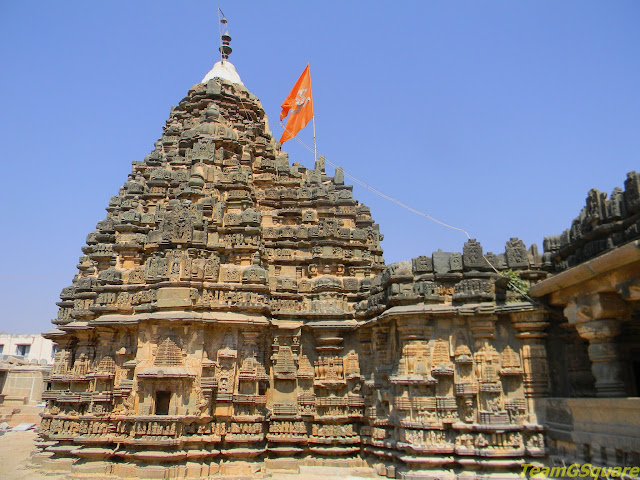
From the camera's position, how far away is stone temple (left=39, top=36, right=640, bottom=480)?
11555 mm

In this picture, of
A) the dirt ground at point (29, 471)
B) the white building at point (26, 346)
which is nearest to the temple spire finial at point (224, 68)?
the dirt ground at point (29, 471)

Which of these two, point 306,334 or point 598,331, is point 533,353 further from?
point 306,334

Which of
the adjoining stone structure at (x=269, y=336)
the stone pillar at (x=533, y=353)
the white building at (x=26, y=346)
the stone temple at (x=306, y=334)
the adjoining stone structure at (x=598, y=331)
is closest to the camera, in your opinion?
the adjoining stone structure at (x=598, y=331)

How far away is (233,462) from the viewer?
15352mm

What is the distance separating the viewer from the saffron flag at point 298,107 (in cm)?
2324

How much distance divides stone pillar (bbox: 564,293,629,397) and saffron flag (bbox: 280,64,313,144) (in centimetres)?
1578

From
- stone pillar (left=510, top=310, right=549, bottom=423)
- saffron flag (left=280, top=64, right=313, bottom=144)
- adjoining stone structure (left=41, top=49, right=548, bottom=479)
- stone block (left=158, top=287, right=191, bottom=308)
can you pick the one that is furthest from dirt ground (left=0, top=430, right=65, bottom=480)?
saffron flag (left=280, top=64, right=313, bottom=144)

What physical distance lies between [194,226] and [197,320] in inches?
140

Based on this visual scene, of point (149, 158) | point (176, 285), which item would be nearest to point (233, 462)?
point (176, 285)

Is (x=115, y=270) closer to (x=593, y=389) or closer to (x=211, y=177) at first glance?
(x=211, y=177)

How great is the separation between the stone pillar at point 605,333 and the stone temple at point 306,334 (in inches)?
1.6

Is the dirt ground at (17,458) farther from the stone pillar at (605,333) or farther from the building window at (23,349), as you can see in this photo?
the building window at (23,349)

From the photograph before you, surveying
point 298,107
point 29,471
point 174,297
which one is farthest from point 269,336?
point 298,107

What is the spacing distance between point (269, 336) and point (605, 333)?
10.8m
